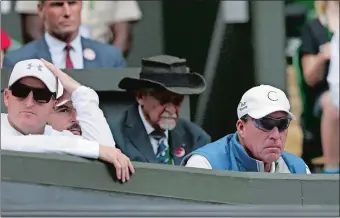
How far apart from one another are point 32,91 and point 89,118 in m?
0.43

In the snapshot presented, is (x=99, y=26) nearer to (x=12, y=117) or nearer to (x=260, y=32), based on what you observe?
(x=260, y=32)

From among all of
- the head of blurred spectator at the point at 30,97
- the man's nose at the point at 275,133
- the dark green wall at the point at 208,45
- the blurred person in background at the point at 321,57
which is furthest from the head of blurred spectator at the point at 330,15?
the head of blurred spectator at the point at 30,97

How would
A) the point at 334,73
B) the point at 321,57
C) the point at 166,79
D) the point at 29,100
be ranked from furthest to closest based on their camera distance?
the point at 321,57
the point at 334,73
the point at 166,79
the point at 29,100

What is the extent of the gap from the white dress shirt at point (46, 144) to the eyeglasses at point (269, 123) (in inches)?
30.8

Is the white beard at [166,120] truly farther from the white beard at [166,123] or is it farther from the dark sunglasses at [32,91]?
the dark sunglasses at [32,91]

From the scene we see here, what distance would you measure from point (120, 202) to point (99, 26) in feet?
11.0

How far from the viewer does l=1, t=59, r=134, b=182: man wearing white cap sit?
6.34 m

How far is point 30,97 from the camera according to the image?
6.42 meters

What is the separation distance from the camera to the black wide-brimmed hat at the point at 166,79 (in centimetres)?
757

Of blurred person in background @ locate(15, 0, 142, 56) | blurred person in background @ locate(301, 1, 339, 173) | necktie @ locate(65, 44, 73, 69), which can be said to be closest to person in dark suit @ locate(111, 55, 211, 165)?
necktie @ locate(65, 44, 73, 69)

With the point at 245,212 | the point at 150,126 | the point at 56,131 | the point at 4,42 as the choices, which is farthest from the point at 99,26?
the point at 245,212

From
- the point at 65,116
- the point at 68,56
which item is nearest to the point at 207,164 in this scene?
the point at 65,116

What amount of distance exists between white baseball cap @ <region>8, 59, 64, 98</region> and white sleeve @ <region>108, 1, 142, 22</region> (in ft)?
9.94

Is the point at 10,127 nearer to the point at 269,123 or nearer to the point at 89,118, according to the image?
the point at 89,118
